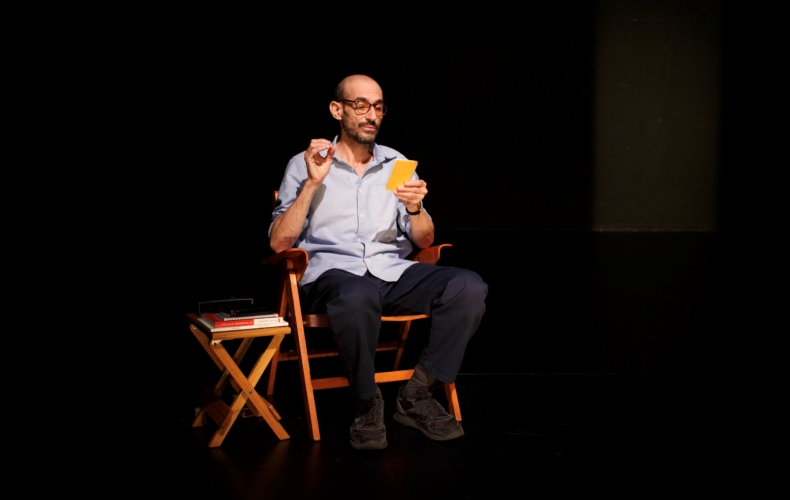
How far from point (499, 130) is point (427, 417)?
4932 millimetres

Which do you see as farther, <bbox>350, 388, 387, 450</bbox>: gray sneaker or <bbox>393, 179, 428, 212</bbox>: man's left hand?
<bbox>393, 179, 428, 212</bbox>: man's left hand

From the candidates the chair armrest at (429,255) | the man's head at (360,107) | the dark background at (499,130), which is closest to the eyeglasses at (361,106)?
the man's head at (360,107)

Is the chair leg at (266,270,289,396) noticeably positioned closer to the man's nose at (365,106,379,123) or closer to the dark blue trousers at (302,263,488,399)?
the dark blue trousers at (302,263,488,399)

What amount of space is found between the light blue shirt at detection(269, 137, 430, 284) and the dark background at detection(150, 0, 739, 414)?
227 centimetres

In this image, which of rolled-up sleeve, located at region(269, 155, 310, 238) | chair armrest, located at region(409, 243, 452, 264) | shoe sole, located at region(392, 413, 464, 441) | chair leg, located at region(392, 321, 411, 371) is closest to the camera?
shoe sole, located at region(392, 413, 464, 441)

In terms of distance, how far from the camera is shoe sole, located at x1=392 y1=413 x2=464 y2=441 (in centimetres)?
250

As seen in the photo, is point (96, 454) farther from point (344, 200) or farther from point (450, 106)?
point (450, 106)

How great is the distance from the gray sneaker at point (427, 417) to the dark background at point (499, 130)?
96.3 inches

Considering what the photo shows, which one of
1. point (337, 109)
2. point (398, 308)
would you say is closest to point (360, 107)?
point (337, 109)

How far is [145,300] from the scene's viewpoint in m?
4.48

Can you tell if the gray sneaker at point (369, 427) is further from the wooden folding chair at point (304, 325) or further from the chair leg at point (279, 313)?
the chair leg at point (279, 313)

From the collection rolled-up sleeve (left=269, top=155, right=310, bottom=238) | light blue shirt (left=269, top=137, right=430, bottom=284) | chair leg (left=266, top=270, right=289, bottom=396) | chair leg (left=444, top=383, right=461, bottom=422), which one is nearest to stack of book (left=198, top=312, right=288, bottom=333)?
chair leg (left=266, top=270, right=289, bottom=396)

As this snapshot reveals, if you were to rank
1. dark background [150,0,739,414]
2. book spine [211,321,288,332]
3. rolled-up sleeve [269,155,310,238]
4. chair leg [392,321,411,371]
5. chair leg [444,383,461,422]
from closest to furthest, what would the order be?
book spine [211,321,288,332]
chair leg [444,383,461,422]
rolled-up sleeve [269,155,310,238]
chair leg [392,321,411,371]
dark background [150,0,739,414]

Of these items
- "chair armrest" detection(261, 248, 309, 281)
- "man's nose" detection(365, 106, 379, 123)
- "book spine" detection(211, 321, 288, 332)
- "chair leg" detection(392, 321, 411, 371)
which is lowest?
"chair leg" detection(392, 321, 411, 371)
